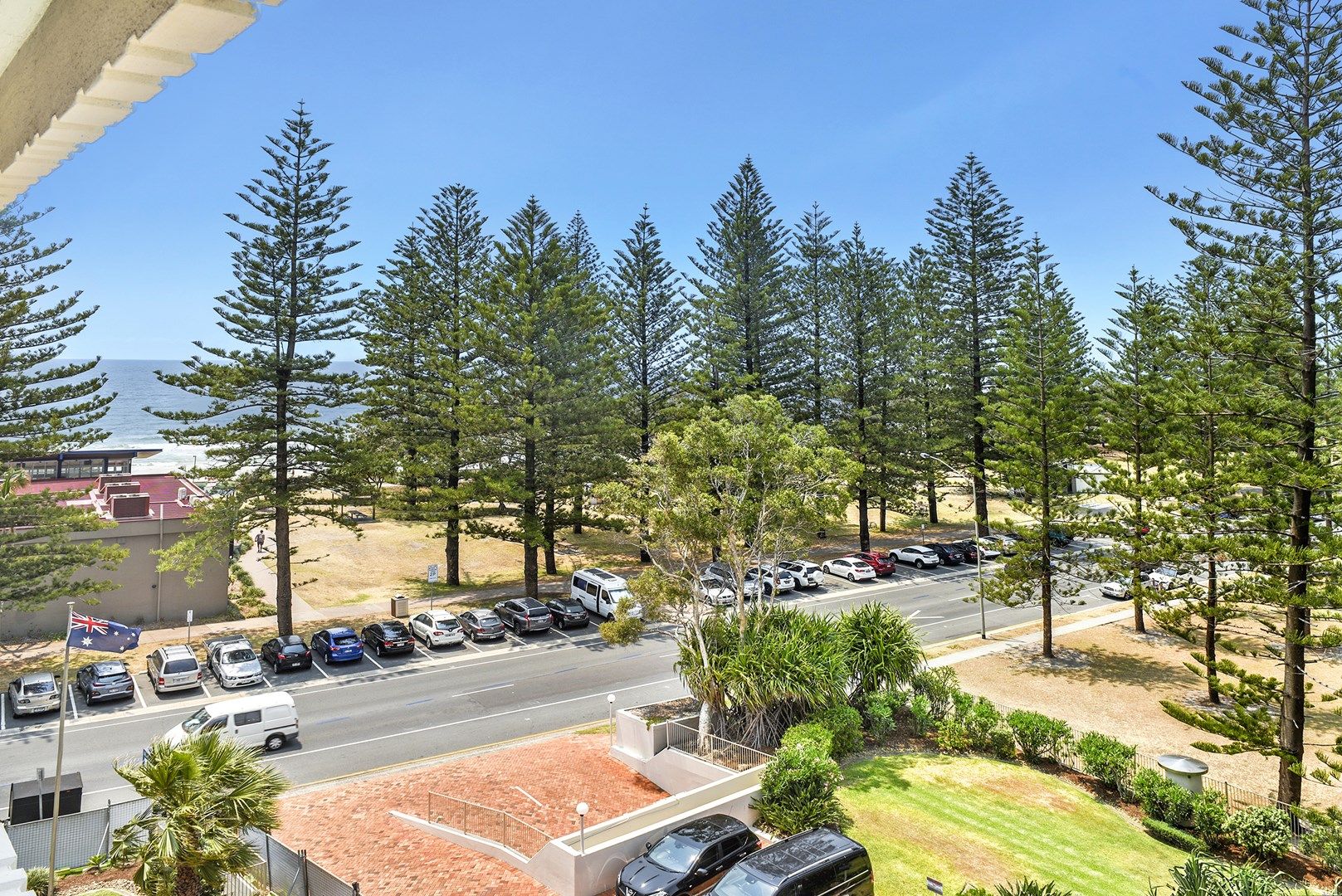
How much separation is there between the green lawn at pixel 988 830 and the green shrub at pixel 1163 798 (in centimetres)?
58

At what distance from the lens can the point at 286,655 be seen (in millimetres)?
24891

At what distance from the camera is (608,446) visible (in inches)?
1435

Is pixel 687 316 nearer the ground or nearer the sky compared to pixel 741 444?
nearer the sky

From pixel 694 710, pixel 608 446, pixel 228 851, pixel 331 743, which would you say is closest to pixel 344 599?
pixel 608 446

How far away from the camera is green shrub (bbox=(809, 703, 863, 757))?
17.8m

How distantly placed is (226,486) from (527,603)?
1122 centimetres

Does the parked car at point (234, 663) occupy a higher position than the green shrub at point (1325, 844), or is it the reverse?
the parked car at point (234, 663)

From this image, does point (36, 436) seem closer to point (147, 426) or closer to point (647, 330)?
point (647, 330)

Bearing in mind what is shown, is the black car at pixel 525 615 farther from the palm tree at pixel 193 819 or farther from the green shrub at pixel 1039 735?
the palm tree at pixel 193 819

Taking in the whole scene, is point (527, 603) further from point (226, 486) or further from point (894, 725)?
point (894, 725)

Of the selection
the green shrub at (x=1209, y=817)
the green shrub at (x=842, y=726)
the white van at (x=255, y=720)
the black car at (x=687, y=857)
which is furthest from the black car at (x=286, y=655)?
the green shrub at (x=1209, y=817)

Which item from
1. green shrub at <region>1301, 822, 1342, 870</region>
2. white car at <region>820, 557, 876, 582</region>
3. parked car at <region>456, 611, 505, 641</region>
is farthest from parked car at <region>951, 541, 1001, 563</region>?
green shrub at <region>1301, 822, 1342, 870</region>

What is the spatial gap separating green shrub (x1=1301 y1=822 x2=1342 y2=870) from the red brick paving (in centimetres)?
1202

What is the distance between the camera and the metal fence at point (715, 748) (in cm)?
1720
